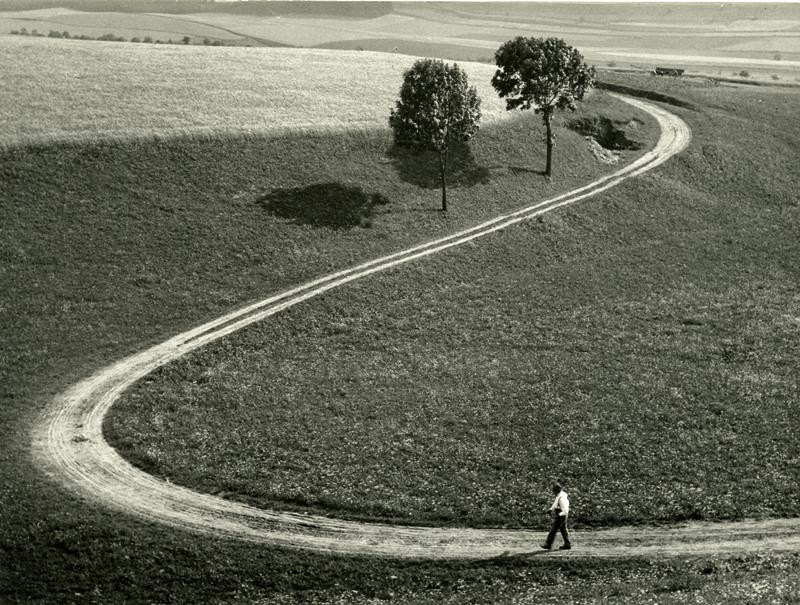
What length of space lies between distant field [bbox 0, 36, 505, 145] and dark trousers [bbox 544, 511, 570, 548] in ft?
169

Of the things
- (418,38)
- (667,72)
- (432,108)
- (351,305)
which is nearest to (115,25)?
(418,38)

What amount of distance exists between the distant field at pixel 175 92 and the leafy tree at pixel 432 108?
13.2m

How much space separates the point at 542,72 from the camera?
246ft

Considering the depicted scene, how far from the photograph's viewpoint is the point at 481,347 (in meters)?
48.8

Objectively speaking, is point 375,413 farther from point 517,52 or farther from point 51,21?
point 51,21

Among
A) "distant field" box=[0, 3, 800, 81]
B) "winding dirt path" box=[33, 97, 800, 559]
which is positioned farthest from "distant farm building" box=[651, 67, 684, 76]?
"winding dirt path" box=[33, 97, 800, 559]

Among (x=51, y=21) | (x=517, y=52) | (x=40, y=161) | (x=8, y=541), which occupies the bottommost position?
(x=8, y=541)

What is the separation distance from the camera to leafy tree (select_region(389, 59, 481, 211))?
209 ft

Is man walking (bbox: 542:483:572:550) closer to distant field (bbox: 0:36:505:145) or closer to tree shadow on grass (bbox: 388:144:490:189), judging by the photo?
tree shadow on grass (bbox: 388:144:490:189)

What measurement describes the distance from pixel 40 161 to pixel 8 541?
39708 millimetres

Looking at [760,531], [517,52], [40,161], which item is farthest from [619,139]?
[760,531]

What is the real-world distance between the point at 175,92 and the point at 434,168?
2672 cm

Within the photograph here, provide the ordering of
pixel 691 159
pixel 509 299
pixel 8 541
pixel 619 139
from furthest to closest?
pixel 619 139 < pixel 691 159 < pixel 509 299 < pixel 8 541

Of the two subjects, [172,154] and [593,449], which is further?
[172,154]
